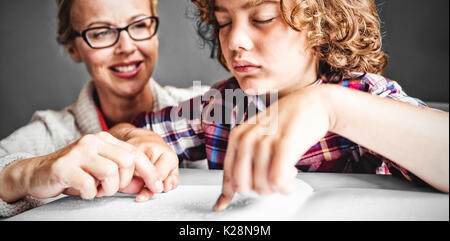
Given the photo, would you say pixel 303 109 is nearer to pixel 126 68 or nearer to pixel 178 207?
pixel 178 207

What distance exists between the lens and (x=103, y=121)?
3.07 ft

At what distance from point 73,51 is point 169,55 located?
0.85ft

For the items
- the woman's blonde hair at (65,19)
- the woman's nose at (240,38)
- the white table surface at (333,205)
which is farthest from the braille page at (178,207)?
the woman's blonde hair at (65,19)

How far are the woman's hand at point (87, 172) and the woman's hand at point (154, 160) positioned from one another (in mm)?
13

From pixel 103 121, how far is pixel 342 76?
64cm

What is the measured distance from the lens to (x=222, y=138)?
695 mm

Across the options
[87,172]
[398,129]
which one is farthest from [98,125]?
[398,129]

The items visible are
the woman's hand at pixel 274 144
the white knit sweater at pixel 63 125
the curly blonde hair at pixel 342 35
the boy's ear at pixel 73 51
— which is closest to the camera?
the woman's hand at pixel 274 144

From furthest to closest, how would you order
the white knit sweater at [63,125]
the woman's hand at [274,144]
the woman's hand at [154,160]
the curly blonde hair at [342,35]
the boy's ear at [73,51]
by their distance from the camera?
the boy's ear at [73,51]
the white knit sweater at [63,125]
the curly blonde hair at [342,35]
the woman's hand at [154,160]
the woman's hand at [274,144]

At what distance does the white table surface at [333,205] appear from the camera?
1.14ft

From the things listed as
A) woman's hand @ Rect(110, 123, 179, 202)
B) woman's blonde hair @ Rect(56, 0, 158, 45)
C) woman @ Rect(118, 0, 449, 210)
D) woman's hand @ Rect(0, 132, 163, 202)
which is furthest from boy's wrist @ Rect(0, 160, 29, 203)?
woman's blonde hair @ Rect(56, 0, 158, 45)

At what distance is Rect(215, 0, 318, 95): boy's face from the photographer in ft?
1.70

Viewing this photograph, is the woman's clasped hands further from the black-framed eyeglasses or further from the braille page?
the black-framed eyeglasses

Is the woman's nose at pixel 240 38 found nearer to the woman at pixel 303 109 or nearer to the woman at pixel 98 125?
the woman at pixel 303 109
